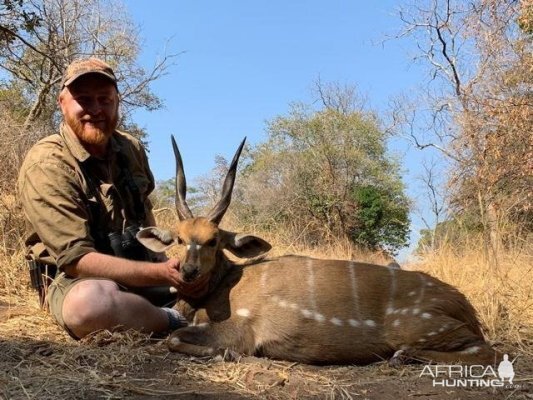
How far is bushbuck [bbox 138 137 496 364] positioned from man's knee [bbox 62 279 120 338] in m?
0.40

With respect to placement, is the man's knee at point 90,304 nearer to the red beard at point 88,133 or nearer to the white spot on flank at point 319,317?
the red beard at point 88,133

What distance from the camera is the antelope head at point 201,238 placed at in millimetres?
3381

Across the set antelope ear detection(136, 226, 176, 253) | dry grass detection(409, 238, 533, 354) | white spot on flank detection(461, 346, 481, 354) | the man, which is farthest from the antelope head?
dry grass detection(409, 238, 533, 354)

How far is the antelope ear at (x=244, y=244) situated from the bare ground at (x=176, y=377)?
702 mm

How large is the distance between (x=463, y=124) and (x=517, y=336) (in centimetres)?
1273

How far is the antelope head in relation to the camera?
3381 millimetres

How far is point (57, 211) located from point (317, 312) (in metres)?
1.52

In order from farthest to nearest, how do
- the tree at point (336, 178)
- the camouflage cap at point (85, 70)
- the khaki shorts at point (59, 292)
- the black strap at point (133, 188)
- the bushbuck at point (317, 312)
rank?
the tree at point (336, 178), the black strap at point (133, 188), the camouflage cap at point (85, 70), the khaki shorts at point (59, 292), the bushbuck at point (317, 312)

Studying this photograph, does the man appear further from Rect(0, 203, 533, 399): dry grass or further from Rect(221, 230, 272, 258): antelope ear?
Rect(221, 230, 272, 258): antelope ear

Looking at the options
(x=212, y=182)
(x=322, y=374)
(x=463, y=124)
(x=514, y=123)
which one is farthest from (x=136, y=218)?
(x=212, y=182)

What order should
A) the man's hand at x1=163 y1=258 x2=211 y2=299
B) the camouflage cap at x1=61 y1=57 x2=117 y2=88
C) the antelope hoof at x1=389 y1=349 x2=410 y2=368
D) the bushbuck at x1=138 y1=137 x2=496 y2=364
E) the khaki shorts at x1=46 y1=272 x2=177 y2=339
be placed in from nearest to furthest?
the antelope hoof at x1=389 y1=349 x2=410 y2=368 → the bushbuck at x1=138 y1=137 x2=496 y2=364 → the man's hand at x1=163 y1=258 x2=211 y2=299 → the khaki shorts at x1=46 y1=272 x2=177 y2=339 → the camouflage cap at x1=61 y1=57 x2=117 y2=88

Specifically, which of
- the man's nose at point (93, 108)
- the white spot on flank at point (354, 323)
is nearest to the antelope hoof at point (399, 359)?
the white spot on flank at point (354, 323)

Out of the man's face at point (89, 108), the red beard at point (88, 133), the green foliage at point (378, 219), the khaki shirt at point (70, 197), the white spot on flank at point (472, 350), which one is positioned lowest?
the white spot on flank at point (472, 350)

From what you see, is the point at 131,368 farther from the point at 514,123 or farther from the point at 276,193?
the point at 276,193
